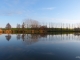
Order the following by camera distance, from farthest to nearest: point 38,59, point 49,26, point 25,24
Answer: point 49,26, point 25,24, point 38,59

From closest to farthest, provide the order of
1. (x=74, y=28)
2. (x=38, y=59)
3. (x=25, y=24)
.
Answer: (x=38, y=59) < (x=25, y=24) < (x=74, y=28)

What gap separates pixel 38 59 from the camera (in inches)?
267

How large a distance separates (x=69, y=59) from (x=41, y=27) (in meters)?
61.1

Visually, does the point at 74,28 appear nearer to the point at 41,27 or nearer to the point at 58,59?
the point at 41,27

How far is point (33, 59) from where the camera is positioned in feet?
22.3

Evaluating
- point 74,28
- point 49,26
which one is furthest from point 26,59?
point 74,28

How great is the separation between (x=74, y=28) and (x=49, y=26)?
20433 millimetres

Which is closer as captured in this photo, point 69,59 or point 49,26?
point 69,59

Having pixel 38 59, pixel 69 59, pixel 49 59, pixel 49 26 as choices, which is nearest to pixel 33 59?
pixel 38 59

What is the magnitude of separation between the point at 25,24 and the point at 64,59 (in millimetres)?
60484

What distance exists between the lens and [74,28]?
82688mm

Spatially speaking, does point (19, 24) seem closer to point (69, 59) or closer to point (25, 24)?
point (25, 24)

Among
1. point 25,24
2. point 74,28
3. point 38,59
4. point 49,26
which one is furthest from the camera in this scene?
point 74,28

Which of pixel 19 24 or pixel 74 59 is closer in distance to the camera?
pixel 74 59
